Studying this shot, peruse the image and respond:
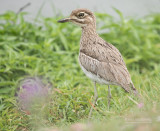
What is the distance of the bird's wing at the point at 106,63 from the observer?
4.46m

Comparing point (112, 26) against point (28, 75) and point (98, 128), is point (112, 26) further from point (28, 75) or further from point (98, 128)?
point (98, 128)

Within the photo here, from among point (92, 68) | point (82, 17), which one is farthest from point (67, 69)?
point (92, 68)

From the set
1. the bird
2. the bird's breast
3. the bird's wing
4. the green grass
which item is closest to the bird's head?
the bird

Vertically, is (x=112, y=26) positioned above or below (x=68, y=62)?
above

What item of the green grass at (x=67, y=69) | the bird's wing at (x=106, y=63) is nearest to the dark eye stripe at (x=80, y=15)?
the bird's wing at (x=106, y=63)

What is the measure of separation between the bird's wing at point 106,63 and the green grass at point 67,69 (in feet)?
0.88

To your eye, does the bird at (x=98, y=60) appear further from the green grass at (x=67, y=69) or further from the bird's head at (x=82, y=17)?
the green grass at (x=67, y=69)

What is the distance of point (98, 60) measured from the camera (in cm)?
466

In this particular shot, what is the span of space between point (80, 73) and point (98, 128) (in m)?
3.38

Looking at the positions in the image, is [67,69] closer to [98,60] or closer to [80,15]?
[80,15]

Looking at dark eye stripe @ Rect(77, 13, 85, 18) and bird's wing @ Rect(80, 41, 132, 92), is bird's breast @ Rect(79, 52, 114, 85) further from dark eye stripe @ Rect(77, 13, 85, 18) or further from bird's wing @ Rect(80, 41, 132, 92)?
dark eye stripe @ Rect(77, 13, 85, 18)

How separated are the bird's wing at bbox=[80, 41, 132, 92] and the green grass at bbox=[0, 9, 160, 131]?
0.88 ft

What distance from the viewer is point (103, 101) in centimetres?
505

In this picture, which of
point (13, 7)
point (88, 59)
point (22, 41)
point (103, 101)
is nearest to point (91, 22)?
point (88, 59)
